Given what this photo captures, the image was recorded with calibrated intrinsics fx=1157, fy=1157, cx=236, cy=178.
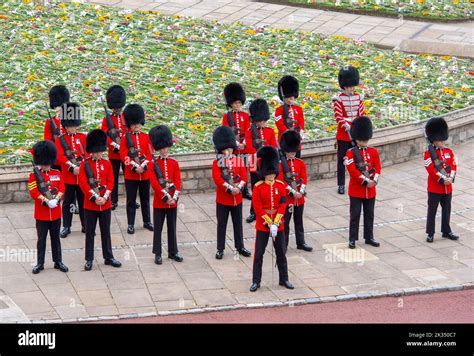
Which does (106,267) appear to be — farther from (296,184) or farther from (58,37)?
(58,37)

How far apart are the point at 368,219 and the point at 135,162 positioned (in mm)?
3430

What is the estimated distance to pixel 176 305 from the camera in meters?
14.1

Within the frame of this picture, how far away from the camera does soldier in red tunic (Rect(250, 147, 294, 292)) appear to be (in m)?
14.7

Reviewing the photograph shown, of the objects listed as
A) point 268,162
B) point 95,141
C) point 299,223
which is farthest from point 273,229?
point 95,141

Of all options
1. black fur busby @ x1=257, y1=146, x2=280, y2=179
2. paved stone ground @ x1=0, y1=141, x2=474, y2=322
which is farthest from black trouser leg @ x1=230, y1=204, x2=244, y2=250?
black fur busby @ x1=257, y1=146, x2=280, y2=179

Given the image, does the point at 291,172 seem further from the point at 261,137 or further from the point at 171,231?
the point at 171,231

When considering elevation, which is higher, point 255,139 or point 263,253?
point 255,139

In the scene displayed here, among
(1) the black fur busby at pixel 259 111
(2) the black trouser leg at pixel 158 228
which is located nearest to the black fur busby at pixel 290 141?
(1) the black fur busby at pixel 259 111

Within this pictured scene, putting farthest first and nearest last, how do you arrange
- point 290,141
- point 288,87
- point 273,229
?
point 288,87 < point 290,141 < point 273,229

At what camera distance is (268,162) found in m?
14.8

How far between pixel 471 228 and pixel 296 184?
299cm

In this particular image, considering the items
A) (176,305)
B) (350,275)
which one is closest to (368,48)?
(350,275)

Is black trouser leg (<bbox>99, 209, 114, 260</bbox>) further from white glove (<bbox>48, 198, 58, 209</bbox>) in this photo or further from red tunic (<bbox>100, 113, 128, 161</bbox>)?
red tunic (<bbox>100, 113, 128, 161</bbox>)
